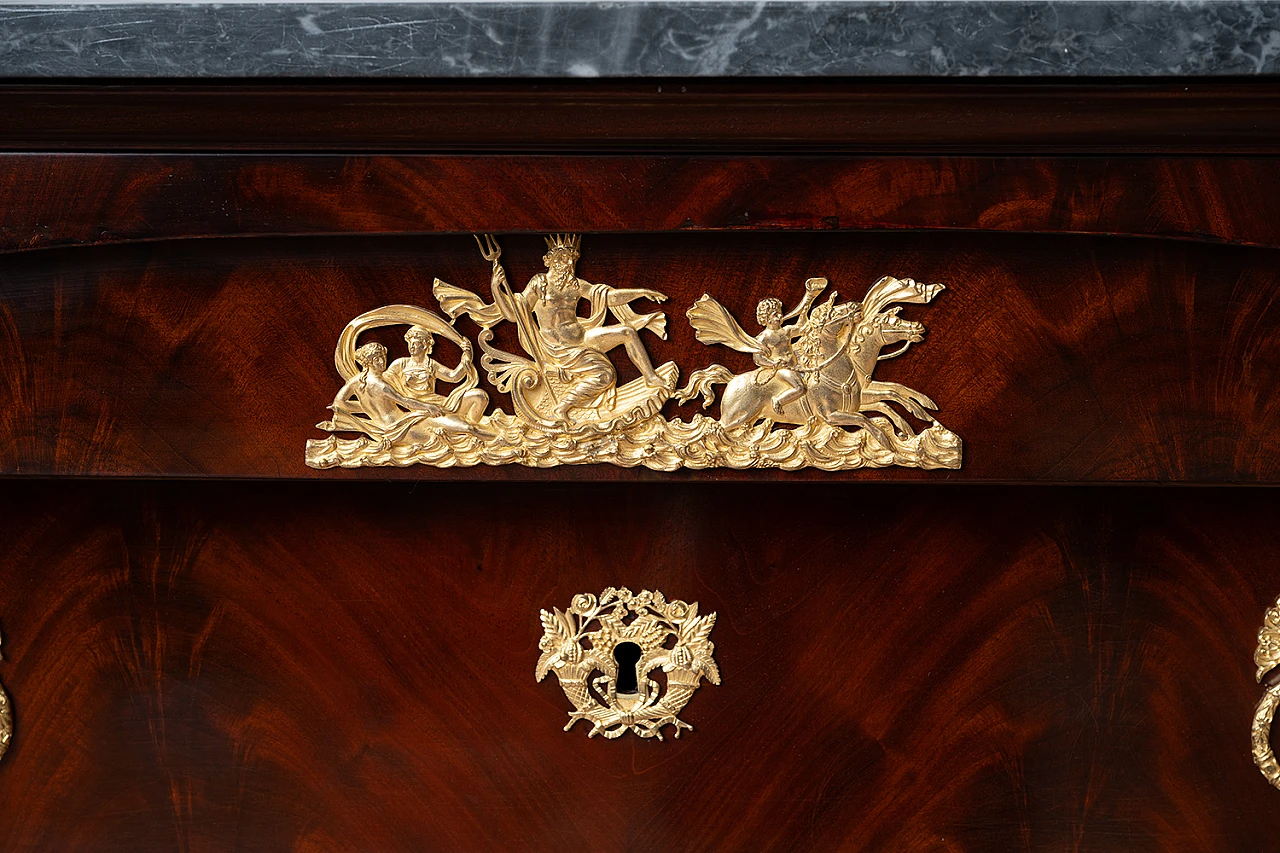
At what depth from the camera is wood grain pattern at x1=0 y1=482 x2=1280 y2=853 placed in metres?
0.55

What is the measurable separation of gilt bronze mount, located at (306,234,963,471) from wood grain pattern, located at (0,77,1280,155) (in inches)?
2.2

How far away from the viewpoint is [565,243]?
45 cm

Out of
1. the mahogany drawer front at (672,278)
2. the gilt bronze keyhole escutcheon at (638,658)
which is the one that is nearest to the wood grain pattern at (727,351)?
the mahogany drawer front at (672,278)

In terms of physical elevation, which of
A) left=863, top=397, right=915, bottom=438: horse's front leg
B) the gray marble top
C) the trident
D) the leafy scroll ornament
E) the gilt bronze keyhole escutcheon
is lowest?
the leafy scroll ornament

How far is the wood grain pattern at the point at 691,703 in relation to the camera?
0.55 metres

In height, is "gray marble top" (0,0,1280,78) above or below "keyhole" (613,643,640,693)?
above

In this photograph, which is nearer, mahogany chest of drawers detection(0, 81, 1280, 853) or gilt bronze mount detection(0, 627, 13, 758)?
mahogany chest of drawers detection(0, 81, 1280, 853)

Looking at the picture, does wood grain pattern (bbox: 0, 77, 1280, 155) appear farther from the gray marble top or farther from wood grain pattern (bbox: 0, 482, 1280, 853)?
wood grain pattern (bbox: 0, 482, 1280, 853)

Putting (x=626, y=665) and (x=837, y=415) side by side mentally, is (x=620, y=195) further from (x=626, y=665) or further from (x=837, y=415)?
(x=626, y=665)

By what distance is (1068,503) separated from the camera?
0.55m

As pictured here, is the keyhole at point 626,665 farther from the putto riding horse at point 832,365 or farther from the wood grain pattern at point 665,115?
the wood grain pattern at point 665,115

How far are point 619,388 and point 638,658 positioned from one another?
7.1 inches

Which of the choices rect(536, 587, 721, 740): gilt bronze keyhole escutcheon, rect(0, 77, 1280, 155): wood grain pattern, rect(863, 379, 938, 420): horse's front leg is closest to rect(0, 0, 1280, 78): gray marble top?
rect(0, 77, 1280, 155): wood grain pattern

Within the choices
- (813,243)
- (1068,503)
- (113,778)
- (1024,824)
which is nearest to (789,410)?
(813,243)
